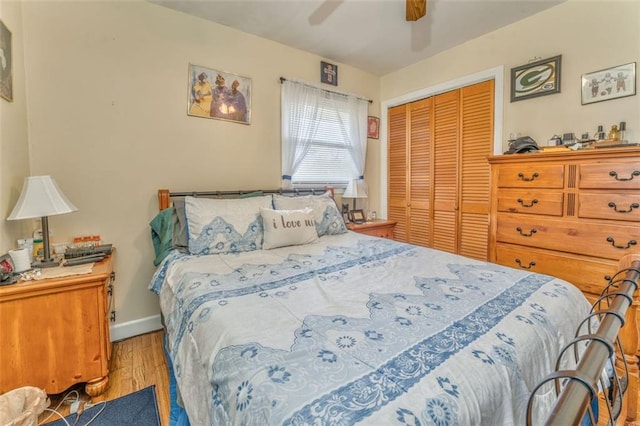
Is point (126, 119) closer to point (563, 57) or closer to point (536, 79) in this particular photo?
point (536, 79)

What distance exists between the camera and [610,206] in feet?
5.63

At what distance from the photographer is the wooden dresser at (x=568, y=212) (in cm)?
167

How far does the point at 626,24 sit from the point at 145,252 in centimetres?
384

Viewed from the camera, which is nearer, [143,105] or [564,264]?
[564,264]

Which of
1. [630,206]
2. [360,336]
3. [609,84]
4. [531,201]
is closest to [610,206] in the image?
[630,206]

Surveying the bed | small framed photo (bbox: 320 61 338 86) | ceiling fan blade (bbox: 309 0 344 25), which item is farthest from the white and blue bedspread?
small framed photo (bbox: 320 61 338 86)

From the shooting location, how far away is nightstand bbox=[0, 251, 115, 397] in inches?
53.7

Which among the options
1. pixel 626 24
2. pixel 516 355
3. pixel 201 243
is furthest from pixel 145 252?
pixel 626 24

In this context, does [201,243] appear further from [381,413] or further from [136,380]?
[381,413]

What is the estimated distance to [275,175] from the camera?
2883 mm

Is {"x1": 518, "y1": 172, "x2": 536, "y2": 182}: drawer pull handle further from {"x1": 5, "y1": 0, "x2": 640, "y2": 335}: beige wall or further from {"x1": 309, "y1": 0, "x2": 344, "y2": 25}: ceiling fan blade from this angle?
{"x1": 309, "y1": 0, "x2": 344, "y2": 25}: ceiling fan blade

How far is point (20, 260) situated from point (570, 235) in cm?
322

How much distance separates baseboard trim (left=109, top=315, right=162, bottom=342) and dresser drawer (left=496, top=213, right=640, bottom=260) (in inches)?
111

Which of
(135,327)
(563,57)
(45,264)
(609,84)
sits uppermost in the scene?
(563,57)
